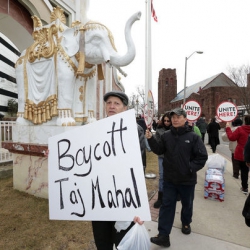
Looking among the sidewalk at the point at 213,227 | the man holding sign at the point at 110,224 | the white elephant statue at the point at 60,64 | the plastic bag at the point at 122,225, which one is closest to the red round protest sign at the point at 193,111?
the sidewalk at the point at 213,227

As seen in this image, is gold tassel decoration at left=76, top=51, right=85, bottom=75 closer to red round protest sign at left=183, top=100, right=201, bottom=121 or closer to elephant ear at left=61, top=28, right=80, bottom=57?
elephant ear at left=61, top=28, right=80, bottom=57

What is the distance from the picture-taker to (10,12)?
18.0 feet

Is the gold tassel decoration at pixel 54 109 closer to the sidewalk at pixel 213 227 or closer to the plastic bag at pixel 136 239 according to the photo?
the sidewalk at pixel 213 227

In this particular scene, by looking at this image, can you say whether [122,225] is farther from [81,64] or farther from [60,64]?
[60,64]

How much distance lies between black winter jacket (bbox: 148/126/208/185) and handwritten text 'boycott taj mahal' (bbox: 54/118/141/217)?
1035 millimetres

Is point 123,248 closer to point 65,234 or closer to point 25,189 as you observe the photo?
point 65,234

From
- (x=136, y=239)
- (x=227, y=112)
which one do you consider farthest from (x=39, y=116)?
(x=227, y=112)

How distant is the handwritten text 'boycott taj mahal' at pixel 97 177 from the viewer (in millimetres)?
1312

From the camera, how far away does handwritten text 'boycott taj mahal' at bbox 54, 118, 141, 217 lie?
1312mm

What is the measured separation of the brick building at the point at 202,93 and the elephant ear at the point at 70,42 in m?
35.6

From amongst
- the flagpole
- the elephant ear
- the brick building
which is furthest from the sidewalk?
the brick building

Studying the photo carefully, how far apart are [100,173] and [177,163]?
1.32 m

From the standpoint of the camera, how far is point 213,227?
9.39 feet

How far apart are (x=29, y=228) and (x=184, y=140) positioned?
94.7 inches
